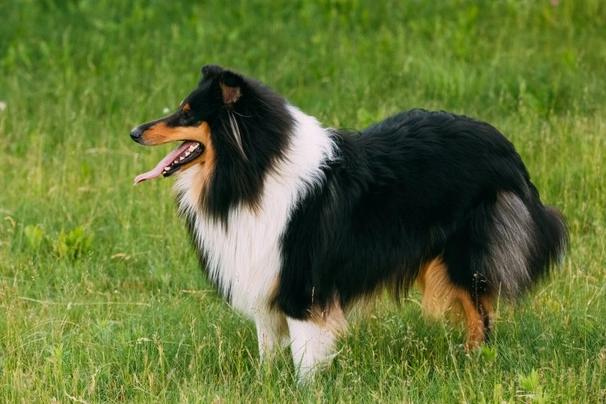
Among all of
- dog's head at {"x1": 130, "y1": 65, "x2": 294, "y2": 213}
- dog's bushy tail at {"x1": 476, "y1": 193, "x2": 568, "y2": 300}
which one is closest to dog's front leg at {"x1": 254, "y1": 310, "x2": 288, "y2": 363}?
dog's head at {"x1": 130, "y1": 65, "x2": 294, "y2": 213}

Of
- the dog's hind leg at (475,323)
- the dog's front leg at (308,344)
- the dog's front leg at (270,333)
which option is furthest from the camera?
the dog's hind leg at (475,323)

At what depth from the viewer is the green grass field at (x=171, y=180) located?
450cm

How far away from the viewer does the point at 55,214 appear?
6.57 meters

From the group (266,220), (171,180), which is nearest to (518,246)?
(266,220)

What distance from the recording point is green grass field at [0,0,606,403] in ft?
14.8

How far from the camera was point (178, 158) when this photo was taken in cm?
440

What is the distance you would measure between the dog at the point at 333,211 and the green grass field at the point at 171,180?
0.24 meters

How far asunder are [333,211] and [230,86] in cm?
74

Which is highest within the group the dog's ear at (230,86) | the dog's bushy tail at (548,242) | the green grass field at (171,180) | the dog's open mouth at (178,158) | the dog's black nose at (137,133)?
the dog's ear at (230,86)

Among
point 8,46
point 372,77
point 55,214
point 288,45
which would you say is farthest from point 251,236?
point 8,46

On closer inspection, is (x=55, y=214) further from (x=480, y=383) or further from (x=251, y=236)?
(x=480, y=383)

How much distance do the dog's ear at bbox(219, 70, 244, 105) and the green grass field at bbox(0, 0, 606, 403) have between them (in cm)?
114

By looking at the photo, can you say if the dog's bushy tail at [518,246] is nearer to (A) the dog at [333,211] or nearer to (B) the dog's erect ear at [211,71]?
(A) the dog at [333,211]

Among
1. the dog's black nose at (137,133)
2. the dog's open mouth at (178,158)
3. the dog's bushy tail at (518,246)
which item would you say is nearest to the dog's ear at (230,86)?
the dog's open mouth at (178,158)
